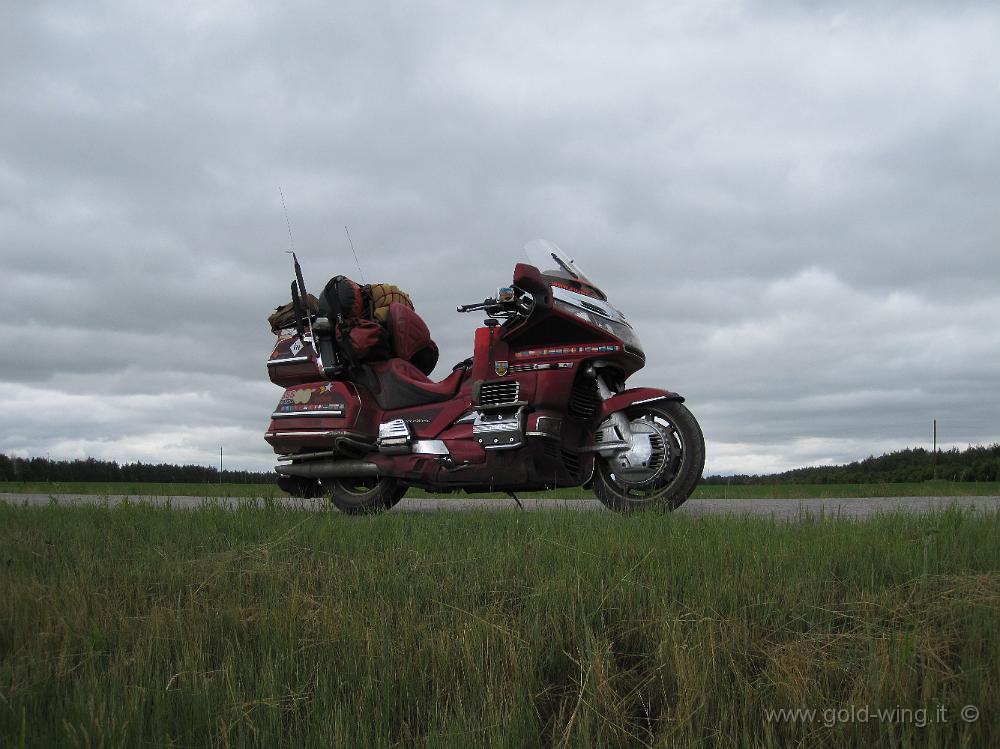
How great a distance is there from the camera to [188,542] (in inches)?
188

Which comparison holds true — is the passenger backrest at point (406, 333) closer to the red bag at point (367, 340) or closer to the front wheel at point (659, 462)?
the red bag at point (367, 340)

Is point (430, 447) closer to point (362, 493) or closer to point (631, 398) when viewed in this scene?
point (362, 493)

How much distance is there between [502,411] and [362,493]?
1.87 meters

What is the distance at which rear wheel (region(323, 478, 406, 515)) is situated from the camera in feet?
24.1

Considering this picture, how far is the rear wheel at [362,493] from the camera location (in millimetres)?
7355

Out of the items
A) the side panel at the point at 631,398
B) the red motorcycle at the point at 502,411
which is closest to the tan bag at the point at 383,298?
the red motorcycle at the point at 502,411

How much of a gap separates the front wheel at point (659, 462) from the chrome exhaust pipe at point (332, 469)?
222cm

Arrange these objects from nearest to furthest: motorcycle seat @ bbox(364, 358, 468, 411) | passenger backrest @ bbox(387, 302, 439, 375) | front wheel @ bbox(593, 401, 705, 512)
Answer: front wheel @ bbox(593, 401, 705, 512) < motorcycle seat @ bbox(364, 358, 468, 411) < passenger backrest @ bbox(387, 302, 439, 375)

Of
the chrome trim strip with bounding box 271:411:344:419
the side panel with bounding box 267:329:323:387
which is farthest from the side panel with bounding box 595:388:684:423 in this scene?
the side panel with bounding box 267:329:323:387

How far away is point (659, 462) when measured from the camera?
19.8ft

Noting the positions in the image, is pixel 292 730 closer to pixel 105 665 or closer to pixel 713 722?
pixel 105 665

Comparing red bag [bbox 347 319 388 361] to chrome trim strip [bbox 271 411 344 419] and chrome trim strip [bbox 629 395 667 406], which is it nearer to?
chrome trim strip [bbox 271 411 344 419]

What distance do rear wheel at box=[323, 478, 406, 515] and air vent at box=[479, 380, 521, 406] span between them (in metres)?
1.37

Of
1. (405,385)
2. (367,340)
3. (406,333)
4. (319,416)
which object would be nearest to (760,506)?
(405,385)
